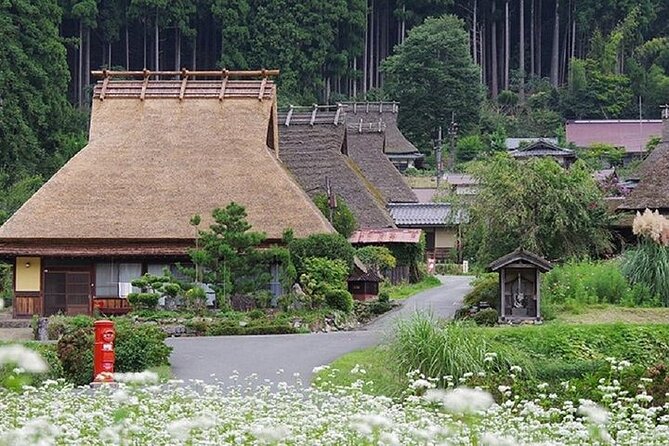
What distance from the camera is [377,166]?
52.0 metres

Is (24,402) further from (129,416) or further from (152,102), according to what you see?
(152,102)

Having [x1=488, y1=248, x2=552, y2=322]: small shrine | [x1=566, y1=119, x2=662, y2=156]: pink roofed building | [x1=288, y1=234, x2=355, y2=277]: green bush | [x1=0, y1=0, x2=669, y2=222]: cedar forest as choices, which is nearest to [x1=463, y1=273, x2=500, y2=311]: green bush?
[x1=488, y1=248, x2=552, y2=322]: small shrine

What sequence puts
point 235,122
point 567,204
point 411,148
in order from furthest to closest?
point 411,148 → point 235,122 → point 567,204

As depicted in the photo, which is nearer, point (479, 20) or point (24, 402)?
point (24, 402)

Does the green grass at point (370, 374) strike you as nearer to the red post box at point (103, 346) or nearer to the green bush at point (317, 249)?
the red post box at point (103, 346)

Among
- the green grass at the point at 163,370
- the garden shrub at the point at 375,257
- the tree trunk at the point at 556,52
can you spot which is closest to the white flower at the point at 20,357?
the green grass at the point at 163,370

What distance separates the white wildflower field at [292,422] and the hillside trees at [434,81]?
57.4 m

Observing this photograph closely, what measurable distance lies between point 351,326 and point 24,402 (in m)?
16.3

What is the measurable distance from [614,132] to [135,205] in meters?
43.4

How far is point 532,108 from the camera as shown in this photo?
246 feet

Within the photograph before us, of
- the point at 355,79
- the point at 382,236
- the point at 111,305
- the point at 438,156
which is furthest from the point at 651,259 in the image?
the point at 355,79

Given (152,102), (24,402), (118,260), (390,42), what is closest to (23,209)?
(118,260)

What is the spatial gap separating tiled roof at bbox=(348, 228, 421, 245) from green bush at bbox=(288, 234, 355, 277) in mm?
9192

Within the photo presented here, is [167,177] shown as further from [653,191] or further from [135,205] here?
[653,191]
